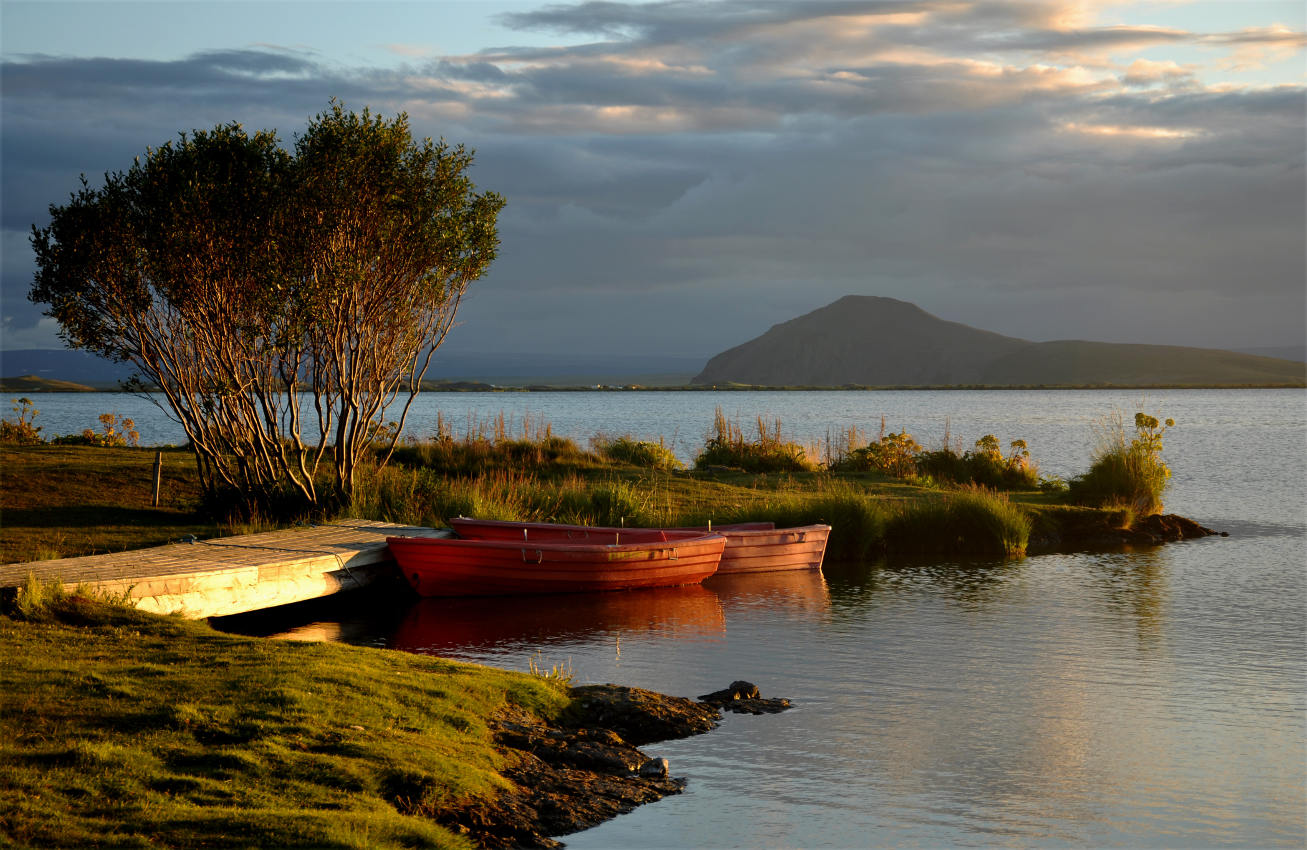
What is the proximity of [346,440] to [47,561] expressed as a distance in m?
6.99

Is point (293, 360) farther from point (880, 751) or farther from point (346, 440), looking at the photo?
point (880, 751)

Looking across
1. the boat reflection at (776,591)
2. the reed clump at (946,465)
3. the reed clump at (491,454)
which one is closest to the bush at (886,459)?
the reed clump at (946,465)

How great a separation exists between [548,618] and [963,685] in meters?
6.60

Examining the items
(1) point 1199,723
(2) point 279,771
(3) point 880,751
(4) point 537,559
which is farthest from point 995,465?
(2) point 279,771

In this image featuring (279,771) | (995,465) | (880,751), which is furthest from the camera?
(995,465)

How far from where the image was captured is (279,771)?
778 centimetres

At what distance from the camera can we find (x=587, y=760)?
9.74m

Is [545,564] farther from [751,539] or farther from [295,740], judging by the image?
[295,740]

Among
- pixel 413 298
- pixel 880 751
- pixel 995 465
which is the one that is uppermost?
pixel 413 298

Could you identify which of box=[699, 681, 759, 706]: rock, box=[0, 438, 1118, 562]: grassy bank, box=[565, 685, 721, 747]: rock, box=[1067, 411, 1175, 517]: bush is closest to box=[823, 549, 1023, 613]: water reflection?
box=[0, 438, 1118, 562]: grassy bank

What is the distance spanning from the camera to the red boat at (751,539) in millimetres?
20375

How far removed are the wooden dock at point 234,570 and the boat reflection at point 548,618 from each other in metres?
1.31

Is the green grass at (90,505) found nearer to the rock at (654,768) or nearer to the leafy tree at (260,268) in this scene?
the leafy tree at (260,268)

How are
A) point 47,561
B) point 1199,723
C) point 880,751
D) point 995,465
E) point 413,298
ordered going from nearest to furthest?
point 880,751 < point 1199,723 < point 47,561 < point 413,298 < point 995,465
